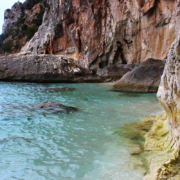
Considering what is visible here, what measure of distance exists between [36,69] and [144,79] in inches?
324

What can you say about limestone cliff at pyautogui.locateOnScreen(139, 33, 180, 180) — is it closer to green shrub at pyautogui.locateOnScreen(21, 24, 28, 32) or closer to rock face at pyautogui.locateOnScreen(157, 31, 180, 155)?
rock face at pyautogui.locateOnScreen(157, 31, 180, 155)

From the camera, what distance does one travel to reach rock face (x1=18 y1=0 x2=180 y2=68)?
1301cm

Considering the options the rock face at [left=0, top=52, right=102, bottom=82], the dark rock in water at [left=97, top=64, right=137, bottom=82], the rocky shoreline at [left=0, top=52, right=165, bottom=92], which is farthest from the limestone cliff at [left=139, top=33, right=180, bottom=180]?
the dark rock in water at [left=97, top=64, right=137, bottom=82]

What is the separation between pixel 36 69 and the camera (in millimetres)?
13008

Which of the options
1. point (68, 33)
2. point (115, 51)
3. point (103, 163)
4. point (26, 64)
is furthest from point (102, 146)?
point (68, 33)

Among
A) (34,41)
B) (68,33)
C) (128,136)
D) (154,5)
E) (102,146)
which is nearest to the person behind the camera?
(102,146)

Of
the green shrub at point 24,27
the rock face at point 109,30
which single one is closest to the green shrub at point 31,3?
the green shrub at point 24,27

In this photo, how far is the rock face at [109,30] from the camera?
13.0 metres

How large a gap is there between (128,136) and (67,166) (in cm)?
119

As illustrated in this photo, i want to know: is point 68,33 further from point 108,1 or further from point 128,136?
point 128,136

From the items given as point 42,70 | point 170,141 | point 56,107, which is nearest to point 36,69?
point 42,70

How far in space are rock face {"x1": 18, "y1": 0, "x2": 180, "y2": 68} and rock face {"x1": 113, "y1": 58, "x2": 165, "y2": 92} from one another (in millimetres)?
5320

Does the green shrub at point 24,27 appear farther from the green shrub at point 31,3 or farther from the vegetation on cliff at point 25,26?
the green shrub at point 31,3

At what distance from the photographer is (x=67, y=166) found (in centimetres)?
197
